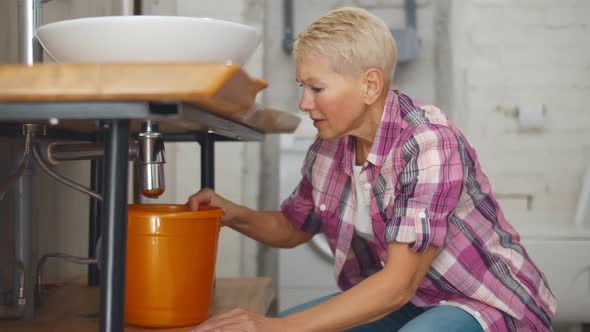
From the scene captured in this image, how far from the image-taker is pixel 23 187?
4.09 feet

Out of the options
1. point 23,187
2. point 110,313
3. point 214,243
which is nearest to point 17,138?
point 23,187

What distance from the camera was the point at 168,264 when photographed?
→ 1060 mm

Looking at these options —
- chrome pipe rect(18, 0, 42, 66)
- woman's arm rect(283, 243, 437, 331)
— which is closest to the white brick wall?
woman's arm rect(283, 243, 437, 331)

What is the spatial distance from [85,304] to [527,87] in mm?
2057

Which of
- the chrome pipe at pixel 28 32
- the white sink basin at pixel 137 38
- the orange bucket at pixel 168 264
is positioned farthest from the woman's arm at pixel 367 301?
the chrome pipe at pixel 28 32

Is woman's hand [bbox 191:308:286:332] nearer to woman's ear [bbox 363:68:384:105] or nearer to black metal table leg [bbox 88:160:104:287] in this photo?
woman's ear [bbox 363:68:384:105]

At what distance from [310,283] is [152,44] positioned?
1815 mm

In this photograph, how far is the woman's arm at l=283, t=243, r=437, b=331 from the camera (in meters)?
1.04

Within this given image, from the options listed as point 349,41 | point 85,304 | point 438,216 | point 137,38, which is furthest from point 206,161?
point 137,38

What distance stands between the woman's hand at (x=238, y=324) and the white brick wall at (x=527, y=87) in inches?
79.6

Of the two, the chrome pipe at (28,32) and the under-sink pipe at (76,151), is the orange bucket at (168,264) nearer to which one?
the under-sink pipe at (76,151)

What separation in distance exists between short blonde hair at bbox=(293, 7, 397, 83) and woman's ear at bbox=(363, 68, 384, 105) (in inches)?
0.4

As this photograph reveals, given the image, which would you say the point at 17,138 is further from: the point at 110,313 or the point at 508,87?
the point at 508,87

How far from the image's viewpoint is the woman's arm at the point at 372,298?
3.41 feet
